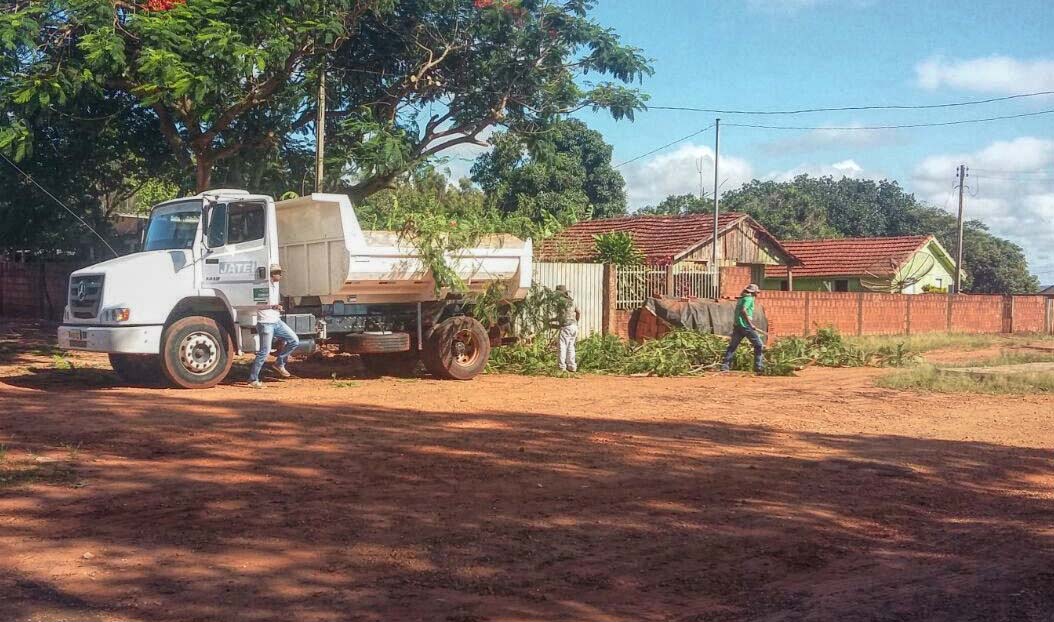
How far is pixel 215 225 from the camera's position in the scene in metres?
14.5

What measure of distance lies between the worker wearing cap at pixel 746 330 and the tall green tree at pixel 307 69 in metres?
5.99

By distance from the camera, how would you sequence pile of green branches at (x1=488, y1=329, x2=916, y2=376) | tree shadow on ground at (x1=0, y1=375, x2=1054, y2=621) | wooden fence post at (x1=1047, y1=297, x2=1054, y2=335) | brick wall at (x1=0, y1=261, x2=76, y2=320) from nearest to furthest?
tree shadow on ground at (x1=0, y1=375, x2=1054, y2=621) < pile of green branches at (x1=488, y1=329, x2=916, y2=376) < brick wall at (x1=0, y1=261, x2=76, y2=320) < wooden fence post at (x1=1047, y1=297, x2=1054, y2=335)

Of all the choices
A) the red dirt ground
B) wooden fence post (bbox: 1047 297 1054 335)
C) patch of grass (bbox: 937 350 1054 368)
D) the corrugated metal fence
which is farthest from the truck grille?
wooden fence post (bbox: 1047 297 1054 335)

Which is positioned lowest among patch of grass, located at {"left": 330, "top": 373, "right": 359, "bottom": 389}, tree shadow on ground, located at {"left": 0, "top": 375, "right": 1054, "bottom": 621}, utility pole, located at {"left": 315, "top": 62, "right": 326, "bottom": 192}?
tree shadow on ground, located at {"left": 0, "top": 375, "right": 1054, "bottom": 621}

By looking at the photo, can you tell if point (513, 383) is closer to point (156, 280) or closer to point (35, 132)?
point (156, 280)

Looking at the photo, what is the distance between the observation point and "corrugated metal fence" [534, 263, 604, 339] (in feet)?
72.2

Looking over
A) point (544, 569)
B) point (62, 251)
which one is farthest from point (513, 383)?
point (62, 251)

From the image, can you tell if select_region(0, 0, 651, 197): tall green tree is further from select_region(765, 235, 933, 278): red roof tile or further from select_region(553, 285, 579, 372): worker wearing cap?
select_region(765, 235, 933, 278): red roof tile

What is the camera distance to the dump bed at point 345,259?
1489 cm

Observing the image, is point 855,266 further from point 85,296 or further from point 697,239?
point 85,296

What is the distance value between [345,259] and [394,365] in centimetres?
334

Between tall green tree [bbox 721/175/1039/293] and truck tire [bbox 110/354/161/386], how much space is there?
1949 inches

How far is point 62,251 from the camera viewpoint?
31.5m

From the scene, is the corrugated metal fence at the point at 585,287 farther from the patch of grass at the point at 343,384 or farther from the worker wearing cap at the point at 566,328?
→ the patch of grass at the point at 343,384
